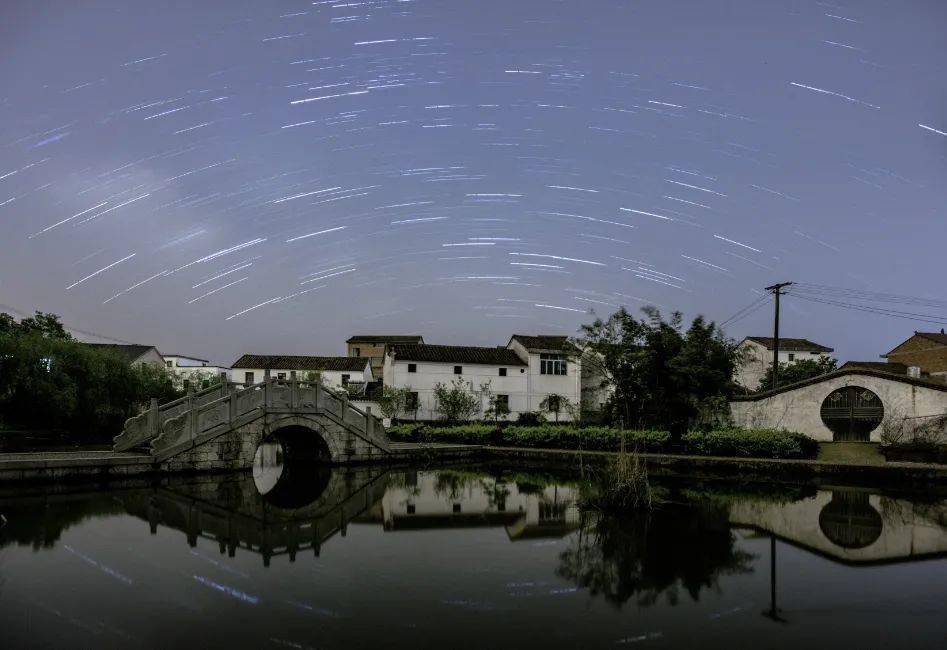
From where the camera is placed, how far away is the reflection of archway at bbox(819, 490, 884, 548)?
10727 millimetres

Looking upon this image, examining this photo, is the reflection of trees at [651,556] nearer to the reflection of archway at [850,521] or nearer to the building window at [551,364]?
the reflection of archway at [850,521]

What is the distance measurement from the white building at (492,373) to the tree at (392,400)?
2.34 ft

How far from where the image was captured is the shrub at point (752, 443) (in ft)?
66.1

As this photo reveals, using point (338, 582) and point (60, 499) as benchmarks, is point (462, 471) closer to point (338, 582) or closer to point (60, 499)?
point (60, 499)

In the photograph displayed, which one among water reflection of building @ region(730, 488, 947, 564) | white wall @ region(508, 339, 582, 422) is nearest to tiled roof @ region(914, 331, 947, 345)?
white wall @ region(508, 339, 582, 422)

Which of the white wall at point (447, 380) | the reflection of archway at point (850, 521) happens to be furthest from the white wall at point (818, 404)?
the white wall at point (447, 380)

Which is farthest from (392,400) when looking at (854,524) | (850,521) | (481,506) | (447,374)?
(854,524)

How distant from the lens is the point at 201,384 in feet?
164

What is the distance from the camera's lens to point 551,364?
40.4m

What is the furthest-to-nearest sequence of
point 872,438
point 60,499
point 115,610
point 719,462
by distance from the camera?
point 872,438, point 719,462, point 60,499, point 115,610

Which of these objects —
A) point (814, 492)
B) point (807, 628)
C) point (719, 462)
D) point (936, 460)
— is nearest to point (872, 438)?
point (936, 460)

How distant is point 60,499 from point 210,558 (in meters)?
6.05

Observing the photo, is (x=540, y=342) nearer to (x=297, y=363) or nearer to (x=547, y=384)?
(x=547, y=384)

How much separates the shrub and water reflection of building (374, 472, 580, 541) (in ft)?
21.5
